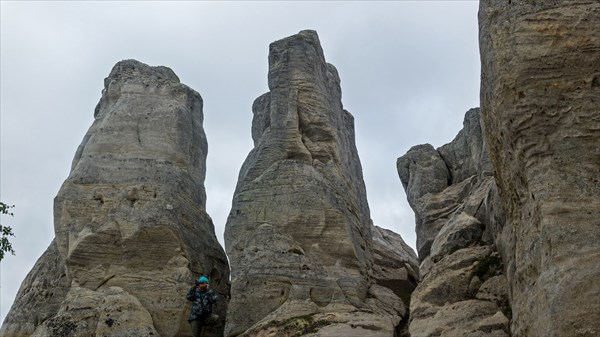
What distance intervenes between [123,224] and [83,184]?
2.85 m

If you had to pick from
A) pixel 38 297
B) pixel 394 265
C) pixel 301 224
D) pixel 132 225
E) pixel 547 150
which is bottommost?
pixel 38 297

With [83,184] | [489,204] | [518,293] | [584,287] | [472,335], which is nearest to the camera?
[584,287]

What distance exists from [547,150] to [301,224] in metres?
11.8

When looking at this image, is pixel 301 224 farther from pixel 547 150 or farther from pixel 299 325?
pixel 547 150

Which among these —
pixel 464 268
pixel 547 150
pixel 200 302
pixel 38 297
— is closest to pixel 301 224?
pixel 200 302

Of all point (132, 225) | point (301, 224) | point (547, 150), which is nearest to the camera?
point (547, 150)

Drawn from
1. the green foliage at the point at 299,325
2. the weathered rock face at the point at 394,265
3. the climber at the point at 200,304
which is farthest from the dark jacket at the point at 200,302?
the weathered rock face at the point at 394,265

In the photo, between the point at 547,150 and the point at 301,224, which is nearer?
the point at 547,150

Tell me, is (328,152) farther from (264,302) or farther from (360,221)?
(264,302)

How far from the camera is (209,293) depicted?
25.5 m

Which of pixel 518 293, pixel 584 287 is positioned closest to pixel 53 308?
pixel 518 293

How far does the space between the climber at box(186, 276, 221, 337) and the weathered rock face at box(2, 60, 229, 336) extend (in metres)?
1.27

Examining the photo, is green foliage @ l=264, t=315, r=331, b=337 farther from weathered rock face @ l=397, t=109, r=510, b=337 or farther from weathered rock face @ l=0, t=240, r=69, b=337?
weathered rock face @ l=0, t=240, r=69, b=337

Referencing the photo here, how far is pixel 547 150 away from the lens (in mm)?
17297
